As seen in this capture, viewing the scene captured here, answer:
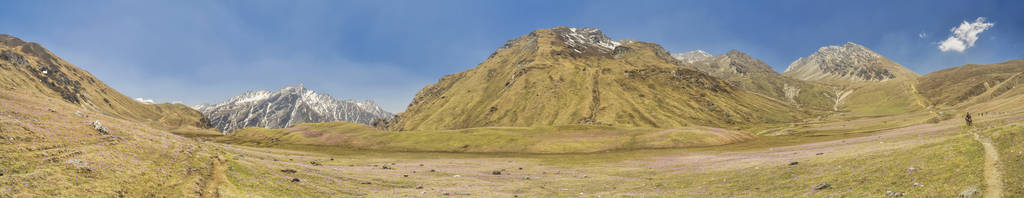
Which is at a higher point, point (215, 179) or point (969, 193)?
point (969, 193)

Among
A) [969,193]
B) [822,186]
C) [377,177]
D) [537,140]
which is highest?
[537,140]

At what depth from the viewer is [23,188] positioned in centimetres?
1502

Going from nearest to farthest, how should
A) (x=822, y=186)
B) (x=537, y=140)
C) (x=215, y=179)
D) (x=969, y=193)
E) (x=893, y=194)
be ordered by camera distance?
(x=969, y=193), (x=893, y=194), (x=822, y=186), (x=215, y=179), (x=537, y=140)

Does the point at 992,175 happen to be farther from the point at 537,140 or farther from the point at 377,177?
the point at 537,140

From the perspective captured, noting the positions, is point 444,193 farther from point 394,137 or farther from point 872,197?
point 394,137

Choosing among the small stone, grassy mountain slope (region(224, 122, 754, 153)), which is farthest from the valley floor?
grassy mountain slope (region(224, 122, 754, 153))

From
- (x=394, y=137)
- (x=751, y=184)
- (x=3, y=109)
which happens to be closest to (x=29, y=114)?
(x=3, y=109)

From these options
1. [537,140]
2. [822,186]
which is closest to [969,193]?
[822,186]

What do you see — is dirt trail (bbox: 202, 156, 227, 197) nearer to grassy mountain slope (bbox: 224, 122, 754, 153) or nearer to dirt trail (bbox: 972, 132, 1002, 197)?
dirt trail (bbox: 972, 132, 1002, 197)

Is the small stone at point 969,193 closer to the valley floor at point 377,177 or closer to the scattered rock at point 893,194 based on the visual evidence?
the valley floor at point 377,177

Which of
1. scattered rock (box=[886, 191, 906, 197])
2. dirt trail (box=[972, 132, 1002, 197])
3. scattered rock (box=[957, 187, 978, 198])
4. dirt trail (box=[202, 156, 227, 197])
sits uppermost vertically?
dirt trail (box=[972, 132, 1002, 197])

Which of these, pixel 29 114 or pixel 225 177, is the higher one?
pixel 29 114

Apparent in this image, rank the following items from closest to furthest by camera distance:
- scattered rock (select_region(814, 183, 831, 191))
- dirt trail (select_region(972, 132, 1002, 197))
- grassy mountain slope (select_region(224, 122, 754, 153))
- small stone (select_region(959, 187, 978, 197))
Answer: dirt trail (select_region(972, 132, 1002, 197)) → small stone (select_region(959, 187, 978, 197)) → scattered rock (select_region(814, 183, 831, 191)) → grassy mountain slope (select_region(224, 122, 754, 153))

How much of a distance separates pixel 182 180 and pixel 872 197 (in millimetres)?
37807
